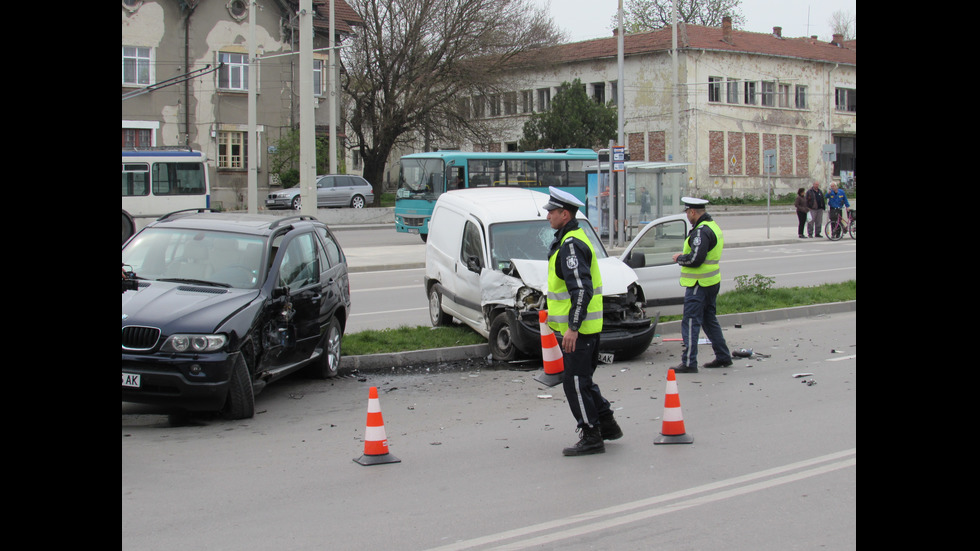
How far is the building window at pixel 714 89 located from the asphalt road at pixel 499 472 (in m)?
49.1

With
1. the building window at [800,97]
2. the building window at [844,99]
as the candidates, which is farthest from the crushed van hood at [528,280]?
the building window at [844,99]

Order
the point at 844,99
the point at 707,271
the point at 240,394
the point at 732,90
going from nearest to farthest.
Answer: the point at 240,394 → the point at 707,271 → the point at 732,90 → the point at 844,99

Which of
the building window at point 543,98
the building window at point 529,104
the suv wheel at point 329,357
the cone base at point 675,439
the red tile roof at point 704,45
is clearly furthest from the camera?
the building window at point 543,98

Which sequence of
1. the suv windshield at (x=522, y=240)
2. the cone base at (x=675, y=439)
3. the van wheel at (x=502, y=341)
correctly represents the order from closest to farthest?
the cone base at (x=675, y=439) < the van wheel at (x=502, y=341) < the suv windshield at (x=522, y=240)

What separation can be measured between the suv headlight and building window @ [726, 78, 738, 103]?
176ft

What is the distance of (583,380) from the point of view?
6.80m

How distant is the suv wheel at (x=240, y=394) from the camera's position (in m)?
7.64

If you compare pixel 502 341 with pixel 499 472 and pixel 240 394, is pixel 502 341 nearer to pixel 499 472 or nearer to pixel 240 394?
pixel 240 394

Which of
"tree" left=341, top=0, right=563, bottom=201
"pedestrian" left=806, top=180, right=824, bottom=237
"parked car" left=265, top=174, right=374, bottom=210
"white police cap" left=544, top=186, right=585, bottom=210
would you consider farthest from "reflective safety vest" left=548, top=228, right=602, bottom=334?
"tree" left=341, top=0, right=563, bottom=201

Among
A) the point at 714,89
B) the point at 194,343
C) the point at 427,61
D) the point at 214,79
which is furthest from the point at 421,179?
the point at 714,89

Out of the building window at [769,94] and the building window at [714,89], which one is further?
the building window at [769,94]

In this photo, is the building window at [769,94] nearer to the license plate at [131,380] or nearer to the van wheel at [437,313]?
the van wheel at [437,313]

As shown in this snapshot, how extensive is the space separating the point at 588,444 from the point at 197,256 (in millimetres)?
4223

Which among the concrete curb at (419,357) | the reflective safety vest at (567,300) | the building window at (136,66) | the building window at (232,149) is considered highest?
the building window at (136,66)
